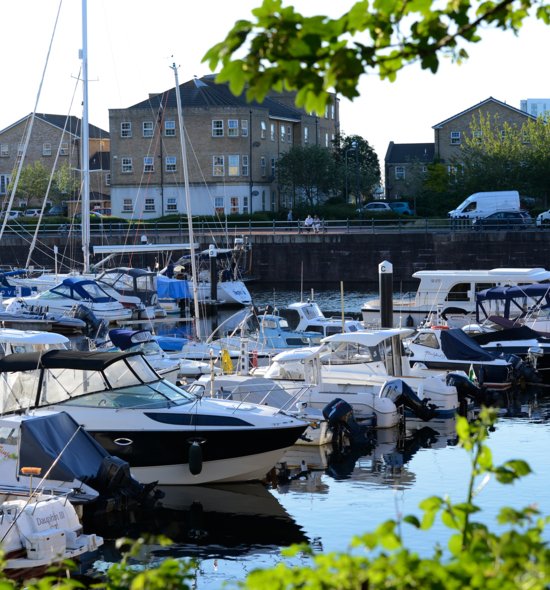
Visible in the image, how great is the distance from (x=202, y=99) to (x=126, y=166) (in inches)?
293

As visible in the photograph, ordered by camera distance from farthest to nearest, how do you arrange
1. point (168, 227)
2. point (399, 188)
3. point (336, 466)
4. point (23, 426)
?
point (399, 188), point (168, 227), point (336, 466), point (23, 426)

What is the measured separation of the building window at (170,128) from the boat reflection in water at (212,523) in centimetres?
6556

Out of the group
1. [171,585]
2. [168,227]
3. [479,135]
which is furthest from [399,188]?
[171,585]

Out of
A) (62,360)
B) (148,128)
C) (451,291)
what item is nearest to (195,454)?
(62,360)

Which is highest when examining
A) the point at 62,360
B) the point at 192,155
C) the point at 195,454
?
the point at 192,155

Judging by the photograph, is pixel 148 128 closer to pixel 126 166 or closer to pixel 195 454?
pixel 126 166

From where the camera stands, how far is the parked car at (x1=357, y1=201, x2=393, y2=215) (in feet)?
256

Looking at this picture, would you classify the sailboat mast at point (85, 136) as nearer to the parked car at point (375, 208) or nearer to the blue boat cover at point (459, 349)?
the blue boat cover at point (459, 349)

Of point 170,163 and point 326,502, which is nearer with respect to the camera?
point 326,502

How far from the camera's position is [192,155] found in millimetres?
83312

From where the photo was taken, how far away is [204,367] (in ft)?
92.8

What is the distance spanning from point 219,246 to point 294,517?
51.8m

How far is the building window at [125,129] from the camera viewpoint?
83812mm

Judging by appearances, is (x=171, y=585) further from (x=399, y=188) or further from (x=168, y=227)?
(x=399, y=188)
